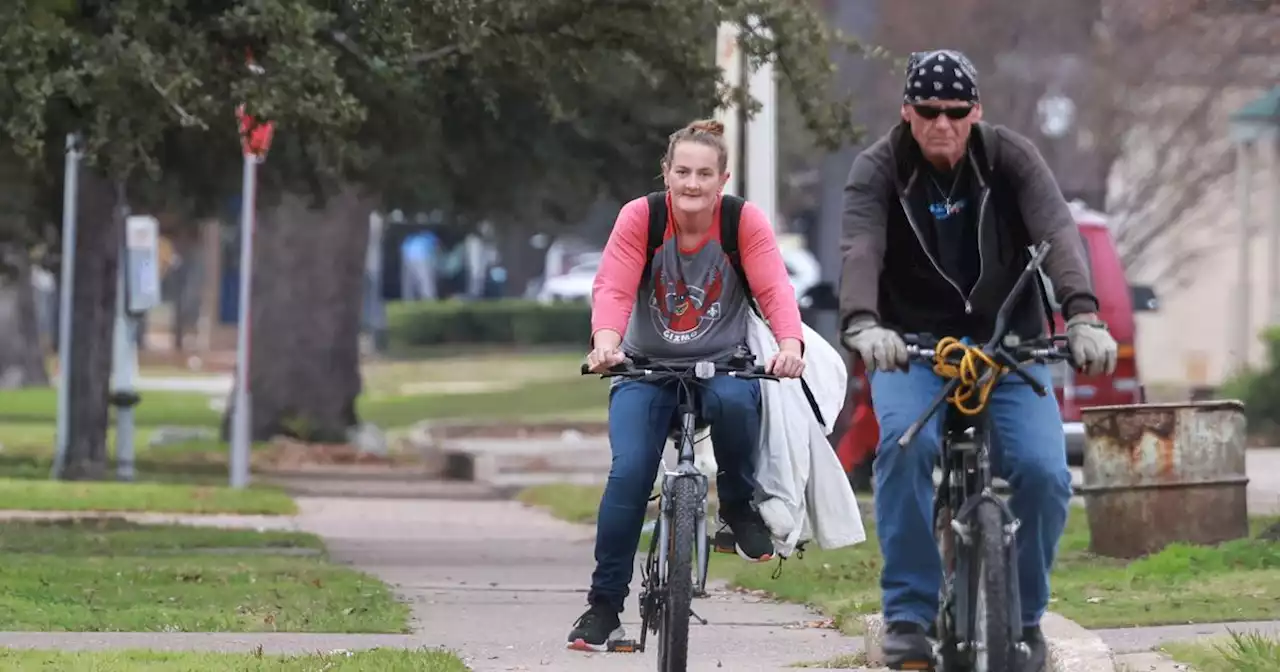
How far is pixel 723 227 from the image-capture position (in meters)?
7.28

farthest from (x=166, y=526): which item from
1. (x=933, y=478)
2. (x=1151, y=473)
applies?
(x=933, y=478)

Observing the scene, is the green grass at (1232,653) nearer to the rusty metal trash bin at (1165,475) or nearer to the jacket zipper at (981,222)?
the jacket zipper at (981,222)

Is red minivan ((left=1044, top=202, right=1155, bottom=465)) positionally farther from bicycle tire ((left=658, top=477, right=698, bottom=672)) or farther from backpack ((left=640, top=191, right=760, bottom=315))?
bicycle tire ((left=658, top=477, right=698, bottom=672))

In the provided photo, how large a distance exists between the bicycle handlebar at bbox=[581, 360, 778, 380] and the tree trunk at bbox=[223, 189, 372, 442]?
16.9 metres

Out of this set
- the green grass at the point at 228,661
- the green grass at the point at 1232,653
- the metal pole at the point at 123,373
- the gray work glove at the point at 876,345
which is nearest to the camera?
the gray work glove at the point at 876,345

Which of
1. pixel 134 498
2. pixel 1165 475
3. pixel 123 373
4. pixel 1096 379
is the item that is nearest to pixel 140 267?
pixel 123 373

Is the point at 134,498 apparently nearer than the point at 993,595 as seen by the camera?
No

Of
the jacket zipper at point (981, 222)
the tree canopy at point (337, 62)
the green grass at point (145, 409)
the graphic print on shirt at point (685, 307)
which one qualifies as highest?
the tree canopy at point (337, 62)

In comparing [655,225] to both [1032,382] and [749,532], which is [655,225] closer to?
[749,532]

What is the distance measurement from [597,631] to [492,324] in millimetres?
44985

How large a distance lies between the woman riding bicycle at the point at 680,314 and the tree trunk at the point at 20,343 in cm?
3438

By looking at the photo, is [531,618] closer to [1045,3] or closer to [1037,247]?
[1037,247]

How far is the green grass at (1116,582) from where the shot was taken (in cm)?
920

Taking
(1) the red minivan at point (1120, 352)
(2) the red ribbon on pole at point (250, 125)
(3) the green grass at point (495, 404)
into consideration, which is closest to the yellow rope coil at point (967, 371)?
(2) the red ribbon on pole at point (250, 125)
